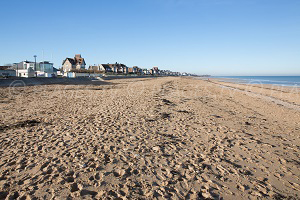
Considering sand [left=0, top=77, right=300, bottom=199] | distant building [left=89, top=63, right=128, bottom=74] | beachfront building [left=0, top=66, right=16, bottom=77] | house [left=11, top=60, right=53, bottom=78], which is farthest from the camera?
distant building [left=89, top=63, right=128, bottom=74]

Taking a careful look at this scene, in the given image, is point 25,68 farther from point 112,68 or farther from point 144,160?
point 144,160

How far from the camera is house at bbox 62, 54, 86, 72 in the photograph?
82.9 metres

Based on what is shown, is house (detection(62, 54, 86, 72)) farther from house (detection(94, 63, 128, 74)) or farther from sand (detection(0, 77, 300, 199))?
sand (detection(0, 77, 300, 199))

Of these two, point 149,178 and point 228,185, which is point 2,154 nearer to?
point 149,178

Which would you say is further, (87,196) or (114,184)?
(114,184)

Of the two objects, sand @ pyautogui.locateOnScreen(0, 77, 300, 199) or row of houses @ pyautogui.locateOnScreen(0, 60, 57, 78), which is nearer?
sand @ pyautogui.locateOnScreen(0, 77, 300, 199)

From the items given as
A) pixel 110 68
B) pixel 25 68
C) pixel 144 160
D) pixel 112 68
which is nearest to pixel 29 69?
pixel 25 68

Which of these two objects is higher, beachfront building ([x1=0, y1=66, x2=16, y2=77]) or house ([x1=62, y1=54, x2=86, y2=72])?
house ([x1=62, y1=54, x2=86, y2=72])

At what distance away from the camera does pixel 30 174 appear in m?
3.72

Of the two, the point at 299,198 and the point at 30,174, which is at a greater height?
the point at 30,174

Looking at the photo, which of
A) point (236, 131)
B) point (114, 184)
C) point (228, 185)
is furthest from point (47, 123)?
point (236, 131)

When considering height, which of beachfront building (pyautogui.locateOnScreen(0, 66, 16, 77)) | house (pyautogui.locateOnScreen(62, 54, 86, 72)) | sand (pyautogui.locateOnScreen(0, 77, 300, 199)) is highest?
house (pyautogui.locateOnScreen(62, 54, 86, 72))

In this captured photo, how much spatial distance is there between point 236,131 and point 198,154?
316cm

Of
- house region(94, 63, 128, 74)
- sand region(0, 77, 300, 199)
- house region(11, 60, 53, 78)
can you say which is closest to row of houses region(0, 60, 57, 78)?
house region(11, 60, 53, 78)
